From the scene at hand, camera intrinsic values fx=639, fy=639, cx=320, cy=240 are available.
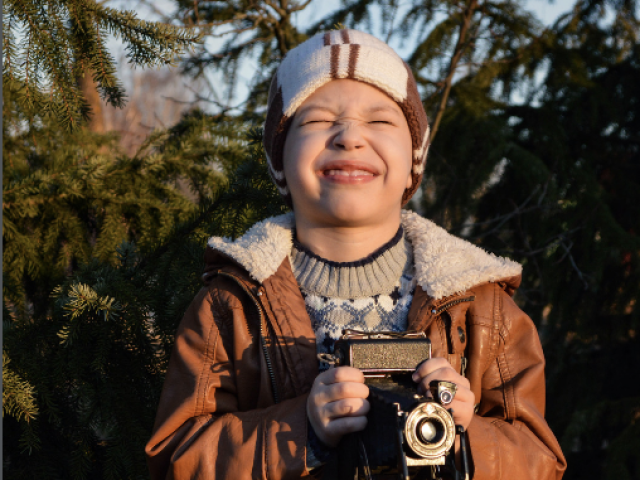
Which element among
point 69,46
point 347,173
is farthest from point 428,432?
point 69,46

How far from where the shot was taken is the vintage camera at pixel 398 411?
1140mm

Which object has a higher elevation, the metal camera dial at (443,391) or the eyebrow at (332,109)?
the eyebrow at (332,109)

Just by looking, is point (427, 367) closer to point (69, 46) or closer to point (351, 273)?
point (351, 273)

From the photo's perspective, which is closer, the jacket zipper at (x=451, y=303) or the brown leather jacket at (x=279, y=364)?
the brown leather jacket at (x=279, y=364)

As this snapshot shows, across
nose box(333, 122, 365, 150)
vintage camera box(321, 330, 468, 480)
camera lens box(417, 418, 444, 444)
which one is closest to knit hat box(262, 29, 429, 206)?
nose box(333, 122, 365, 150)

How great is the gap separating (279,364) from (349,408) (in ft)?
0.93

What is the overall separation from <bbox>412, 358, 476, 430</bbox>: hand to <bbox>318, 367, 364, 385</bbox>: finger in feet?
0.36

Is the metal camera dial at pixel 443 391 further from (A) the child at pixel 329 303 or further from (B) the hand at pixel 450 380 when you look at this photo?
(A) the child at pixel 329 303

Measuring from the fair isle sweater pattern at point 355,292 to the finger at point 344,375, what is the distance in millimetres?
234

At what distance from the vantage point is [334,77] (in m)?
1.60

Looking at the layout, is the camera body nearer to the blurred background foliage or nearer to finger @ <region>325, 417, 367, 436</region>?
finger @ <region>325, 417, 367, 436</region>

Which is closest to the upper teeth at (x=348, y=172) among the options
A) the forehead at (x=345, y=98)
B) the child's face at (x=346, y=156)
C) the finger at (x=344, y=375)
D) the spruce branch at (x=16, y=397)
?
the child's face at (x=346, y=156)

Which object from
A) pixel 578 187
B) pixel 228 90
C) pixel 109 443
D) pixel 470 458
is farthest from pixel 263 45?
pixel 470 458

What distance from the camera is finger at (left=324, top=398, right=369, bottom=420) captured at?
1256 mm
